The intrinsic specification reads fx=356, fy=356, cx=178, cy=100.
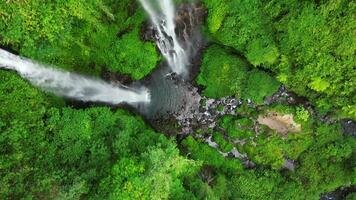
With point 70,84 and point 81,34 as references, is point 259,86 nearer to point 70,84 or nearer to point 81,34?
point 81,34

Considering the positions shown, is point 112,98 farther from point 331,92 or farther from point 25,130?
point 331,92

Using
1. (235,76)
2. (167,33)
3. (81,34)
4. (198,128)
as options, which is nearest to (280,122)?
(235,76)

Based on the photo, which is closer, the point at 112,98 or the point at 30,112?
the point at 30,112

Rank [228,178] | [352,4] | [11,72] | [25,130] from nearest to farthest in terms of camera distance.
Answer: [352,4]
[25,130]
[11,72]
[228,178]

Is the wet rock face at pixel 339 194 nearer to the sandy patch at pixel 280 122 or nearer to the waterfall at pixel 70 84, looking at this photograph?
the sandy patch at pixel 280 122

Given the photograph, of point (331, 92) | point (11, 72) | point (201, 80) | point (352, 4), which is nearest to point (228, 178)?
point (201, 80)

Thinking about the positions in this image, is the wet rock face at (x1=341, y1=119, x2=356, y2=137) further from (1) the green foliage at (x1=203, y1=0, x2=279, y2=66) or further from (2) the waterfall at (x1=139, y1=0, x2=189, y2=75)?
(2) the waterfall at (x1=139, y1=0, x2=189, y2=75)
